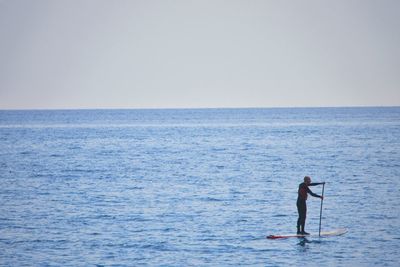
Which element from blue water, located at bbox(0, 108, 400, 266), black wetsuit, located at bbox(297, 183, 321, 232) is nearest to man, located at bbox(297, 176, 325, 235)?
black wetsuit, located at bbox(297, 183, 321, 232)

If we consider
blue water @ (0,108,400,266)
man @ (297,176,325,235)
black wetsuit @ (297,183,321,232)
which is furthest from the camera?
black wetsuit @ (297,183,321,232)

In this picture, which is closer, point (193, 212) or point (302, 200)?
point (302, 200)

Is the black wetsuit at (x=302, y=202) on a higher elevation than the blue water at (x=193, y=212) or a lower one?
higher

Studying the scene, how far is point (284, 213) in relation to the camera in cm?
3108

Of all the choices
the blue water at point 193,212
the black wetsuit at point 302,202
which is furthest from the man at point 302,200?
the blue water at point 193,212

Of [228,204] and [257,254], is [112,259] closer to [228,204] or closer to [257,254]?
[257,254]

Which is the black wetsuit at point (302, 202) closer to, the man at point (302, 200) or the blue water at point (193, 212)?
the man at point (302, 200)

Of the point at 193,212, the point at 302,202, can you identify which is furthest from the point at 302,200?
the point at 193,212

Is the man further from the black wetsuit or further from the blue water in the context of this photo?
the blue water

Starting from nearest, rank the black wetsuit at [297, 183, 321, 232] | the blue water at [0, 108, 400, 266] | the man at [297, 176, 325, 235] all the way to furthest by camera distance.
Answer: the blue water at [0, 108, 400, 266]
the man at [297, 176, 325, 235]
the black wetsuit at [297, 183, 321, 232]

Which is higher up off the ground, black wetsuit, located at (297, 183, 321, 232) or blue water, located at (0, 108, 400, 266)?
black wetsuit, located at (297, 183, 321, 232)

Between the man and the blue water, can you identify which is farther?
the man

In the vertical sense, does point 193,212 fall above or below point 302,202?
below

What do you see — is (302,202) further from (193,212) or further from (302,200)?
(193,212)
